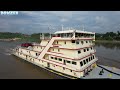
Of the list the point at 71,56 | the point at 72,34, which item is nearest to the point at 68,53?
the point at 71,56

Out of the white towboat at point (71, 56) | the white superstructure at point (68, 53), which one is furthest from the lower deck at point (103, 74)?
the white superstructure at point (68, 53)

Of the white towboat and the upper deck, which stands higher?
the upper deck

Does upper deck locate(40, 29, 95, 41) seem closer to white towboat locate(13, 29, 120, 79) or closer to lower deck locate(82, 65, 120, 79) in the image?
white towboat locate(13, 29, 120, 79)

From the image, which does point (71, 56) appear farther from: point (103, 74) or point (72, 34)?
point (103, 74)

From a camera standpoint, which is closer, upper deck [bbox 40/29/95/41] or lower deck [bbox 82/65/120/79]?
lower deck [bbox 82/65/120/79]

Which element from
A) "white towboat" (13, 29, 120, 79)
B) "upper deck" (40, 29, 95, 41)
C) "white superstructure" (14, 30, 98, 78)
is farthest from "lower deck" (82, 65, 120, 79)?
"upper deck" (40, 29, 95, 41)

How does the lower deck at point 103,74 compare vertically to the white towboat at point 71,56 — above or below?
below

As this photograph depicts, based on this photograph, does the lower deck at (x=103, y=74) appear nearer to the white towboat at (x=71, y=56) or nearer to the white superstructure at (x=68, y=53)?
the white towboat at (x=71, y=56)

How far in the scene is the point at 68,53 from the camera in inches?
162

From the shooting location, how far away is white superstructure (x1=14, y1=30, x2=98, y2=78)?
→ 3.95m

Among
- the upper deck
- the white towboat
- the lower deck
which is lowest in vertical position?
the lower deck

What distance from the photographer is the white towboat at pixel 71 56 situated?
3.94 m
